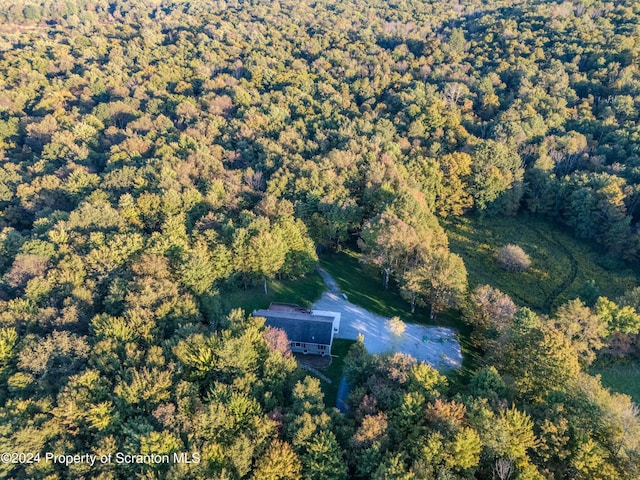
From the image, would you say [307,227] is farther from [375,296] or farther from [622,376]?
[622,376]

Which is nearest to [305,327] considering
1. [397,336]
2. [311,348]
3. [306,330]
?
[306,330]

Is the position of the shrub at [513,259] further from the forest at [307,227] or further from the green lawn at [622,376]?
the green lawn at [622,376]

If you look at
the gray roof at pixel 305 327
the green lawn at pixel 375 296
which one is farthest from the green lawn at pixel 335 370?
the green lawn at pixel 375 296

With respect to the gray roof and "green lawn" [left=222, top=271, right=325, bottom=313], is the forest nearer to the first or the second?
"green lawn" [left=222, top=271, right=325, bottom=313]

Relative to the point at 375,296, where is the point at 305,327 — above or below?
below

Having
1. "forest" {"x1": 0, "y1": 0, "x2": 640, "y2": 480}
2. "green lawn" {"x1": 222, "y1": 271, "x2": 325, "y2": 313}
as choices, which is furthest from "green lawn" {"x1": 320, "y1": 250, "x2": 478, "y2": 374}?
"green lawn" {"x1": 222, "y1": 271, "x2": 325, "y2": 313}

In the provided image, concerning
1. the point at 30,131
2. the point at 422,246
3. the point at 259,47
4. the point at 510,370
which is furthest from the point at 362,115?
the point at 30,131
